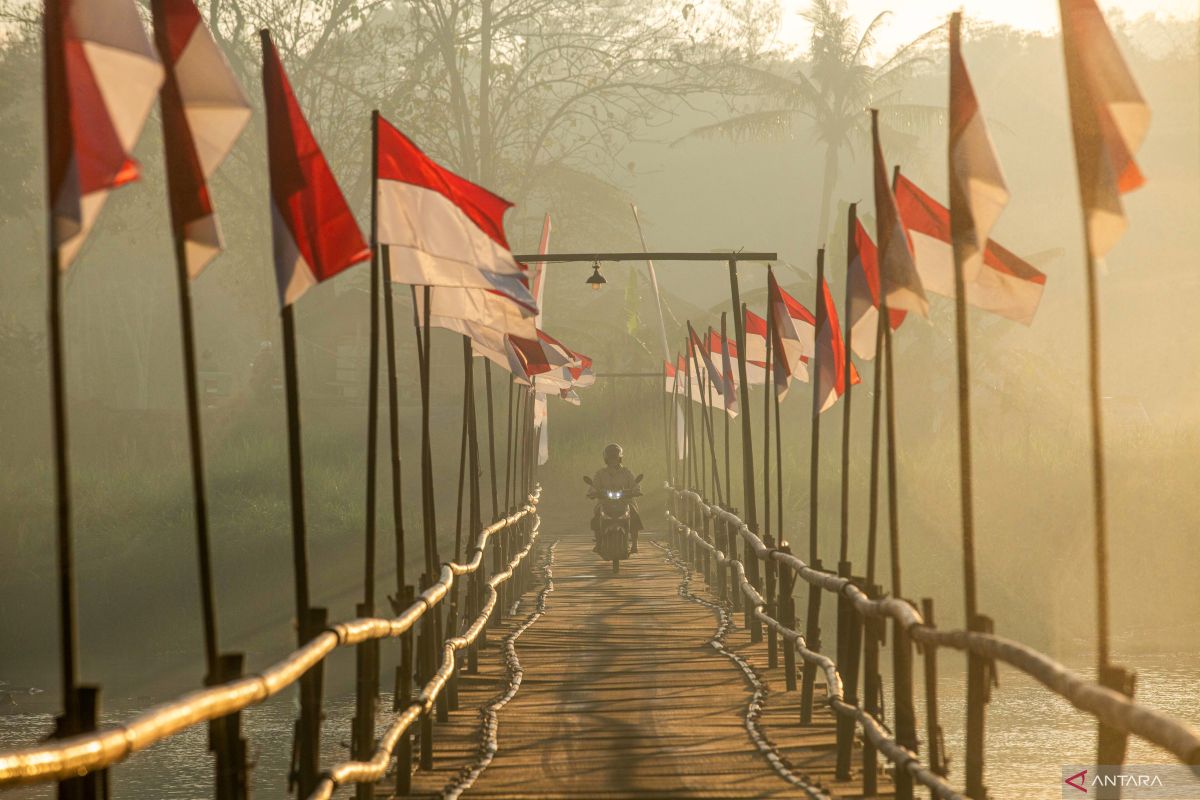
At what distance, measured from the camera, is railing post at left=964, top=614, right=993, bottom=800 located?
22.5ft

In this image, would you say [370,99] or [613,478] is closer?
[613,478]

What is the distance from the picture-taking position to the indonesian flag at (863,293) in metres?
11.8

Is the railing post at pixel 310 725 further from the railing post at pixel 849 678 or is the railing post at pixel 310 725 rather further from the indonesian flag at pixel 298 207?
the railing post at pixel 849 678

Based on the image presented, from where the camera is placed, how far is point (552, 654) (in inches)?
607

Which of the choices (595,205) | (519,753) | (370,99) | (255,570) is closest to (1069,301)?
(595,205)

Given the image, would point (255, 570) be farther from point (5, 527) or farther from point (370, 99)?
point (370, 99)

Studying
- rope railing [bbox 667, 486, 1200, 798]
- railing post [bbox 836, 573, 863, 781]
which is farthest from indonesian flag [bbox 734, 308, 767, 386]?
railing post [bbox 836, 573, 863, 781]

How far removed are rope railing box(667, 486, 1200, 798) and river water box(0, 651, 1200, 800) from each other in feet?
23.3

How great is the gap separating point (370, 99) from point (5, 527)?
13.9 m

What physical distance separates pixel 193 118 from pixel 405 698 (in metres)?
3.79

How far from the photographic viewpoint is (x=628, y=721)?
1158 centimetres

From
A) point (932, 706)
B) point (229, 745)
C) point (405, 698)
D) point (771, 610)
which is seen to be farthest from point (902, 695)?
point (771, 610)

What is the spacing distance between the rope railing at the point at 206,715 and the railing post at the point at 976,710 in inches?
98.4

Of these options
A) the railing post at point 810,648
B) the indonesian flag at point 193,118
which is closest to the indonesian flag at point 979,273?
the railing post at point 810,648
